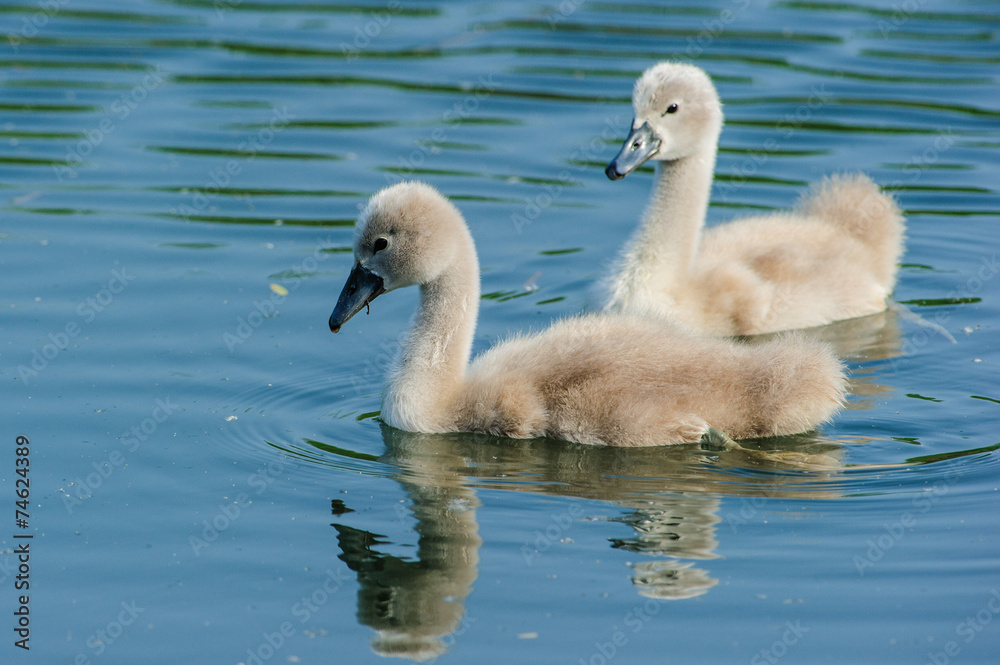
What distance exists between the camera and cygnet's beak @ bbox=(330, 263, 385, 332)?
273 inches

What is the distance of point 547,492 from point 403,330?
2.36 m

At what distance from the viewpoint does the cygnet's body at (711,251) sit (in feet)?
27.2

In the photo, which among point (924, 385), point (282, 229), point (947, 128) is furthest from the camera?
point (947, 128)

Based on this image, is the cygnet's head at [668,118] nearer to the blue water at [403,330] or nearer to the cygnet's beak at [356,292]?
the blue water at [403,330]

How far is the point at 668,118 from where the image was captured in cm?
847

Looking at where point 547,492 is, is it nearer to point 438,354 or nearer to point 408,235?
point 438,354

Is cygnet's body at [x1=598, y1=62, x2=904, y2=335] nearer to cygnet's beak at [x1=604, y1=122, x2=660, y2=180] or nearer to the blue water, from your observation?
cygnet's beak at [x1=604, y1=122, x2=660, y2=180]

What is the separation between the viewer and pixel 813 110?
12516 millimetres

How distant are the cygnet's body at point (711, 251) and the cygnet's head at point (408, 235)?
70.3 inches

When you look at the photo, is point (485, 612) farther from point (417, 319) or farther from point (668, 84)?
point (668, 84)

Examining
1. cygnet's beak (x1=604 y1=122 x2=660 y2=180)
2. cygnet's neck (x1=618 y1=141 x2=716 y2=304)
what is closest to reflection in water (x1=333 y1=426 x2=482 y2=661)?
cygnet's neck (x1=618 y1=141 x2=716 y2=304)

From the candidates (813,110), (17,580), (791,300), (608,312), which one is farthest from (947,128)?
(17,580)

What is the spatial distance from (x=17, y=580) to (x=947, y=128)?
9.18 meters

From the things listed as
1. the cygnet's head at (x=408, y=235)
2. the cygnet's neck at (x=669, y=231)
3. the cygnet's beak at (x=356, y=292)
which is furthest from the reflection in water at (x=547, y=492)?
the cygnet's neck at (x=669, y=231)
